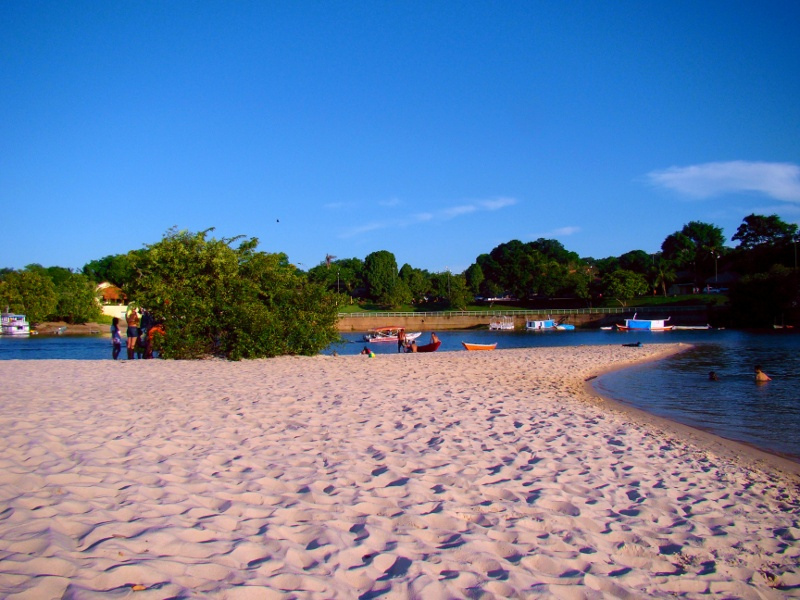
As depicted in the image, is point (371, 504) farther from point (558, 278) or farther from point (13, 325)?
point (558, 278)

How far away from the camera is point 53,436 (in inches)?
283

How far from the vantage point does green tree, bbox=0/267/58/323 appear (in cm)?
7119

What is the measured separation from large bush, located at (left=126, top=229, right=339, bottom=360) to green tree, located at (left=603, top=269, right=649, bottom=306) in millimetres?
82134

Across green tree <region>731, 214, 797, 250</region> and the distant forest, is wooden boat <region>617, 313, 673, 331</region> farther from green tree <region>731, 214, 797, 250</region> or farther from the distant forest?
green tree <region>731, 214, 797, 250</region>

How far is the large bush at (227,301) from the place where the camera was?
21.5 m

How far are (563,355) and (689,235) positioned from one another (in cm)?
11607

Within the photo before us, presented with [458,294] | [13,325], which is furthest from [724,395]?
[458,294]

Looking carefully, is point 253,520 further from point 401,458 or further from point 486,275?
point 486,275

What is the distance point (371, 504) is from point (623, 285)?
99.5 meters

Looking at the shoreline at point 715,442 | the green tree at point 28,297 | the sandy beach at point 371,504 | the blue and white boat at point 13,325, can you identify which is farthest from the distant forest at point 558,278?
the sandy beach at point 371,504

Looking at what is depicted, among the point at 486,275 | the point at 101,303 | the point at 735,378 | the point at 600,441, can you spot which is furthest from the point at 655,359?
the point at 486,275

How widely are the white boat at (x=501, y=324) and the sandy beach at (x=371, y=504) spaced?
2920 inches

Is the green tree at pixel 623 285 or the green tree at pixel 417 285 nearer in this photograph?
the green tree at pixel 623 285

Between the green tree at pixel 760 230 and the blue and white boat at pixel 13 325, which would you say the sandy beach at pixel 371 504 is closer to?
the blue and white boat at pixel 13 325
